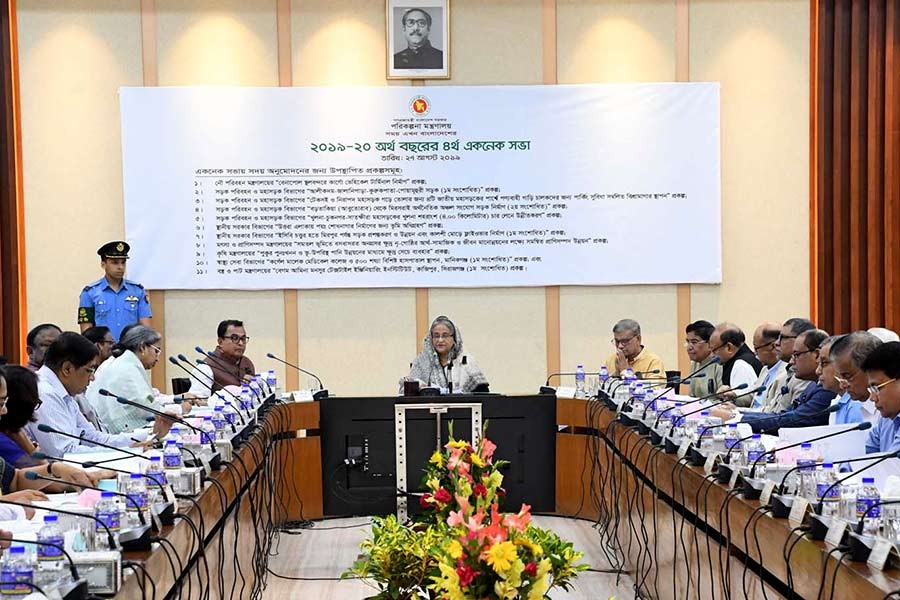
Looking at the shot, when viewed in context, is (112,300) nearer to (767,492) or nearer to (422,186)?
(422,186)

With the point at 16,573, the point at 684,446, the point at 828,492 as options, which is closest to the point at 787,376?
the point at 684,446

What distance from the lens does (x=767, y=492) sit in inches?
111

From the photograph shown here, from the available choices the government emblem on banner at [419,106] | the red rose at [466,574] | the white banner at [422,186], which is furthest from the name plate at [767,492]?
the government emblem on banner at [419,106]

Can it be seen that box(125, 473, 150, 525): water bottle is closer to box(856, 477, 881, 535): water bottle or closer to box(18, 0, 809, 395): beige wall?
box(856, 477, 881, 535): water bottle

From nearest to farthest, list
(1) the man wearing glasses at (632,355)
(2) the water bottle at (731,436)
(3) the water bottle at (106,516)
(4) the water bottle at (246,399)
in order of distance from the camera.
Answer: (3) the water bottle at (106,516) → (2) the water bottle at (731,436) → (4) the water bottle at (246,399) → (1) the man wearing glasses at (632,355)

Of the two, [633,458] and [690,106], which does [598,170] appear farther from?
[633,458]

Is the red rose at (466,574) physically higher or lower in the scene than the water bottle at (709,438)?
higher

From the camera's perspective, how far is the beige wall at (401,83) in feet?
22.9

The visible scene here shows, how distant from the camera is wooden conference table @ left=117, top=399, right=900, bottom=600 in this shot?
2496mm

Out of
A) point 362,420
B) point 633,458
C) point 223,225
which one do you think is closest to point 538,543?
point 633,458

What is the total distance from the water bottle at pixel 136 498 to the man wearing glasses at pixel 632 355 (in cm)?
377

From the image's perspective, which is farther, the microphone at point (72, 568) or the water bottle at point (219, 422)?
the water bottle at point (219, 422)

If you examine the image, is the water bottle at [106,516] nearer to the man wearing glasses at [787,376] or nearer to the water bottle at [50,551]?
the water bottle at [50,551]

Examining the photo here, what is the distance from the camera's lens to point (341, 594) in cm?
456
